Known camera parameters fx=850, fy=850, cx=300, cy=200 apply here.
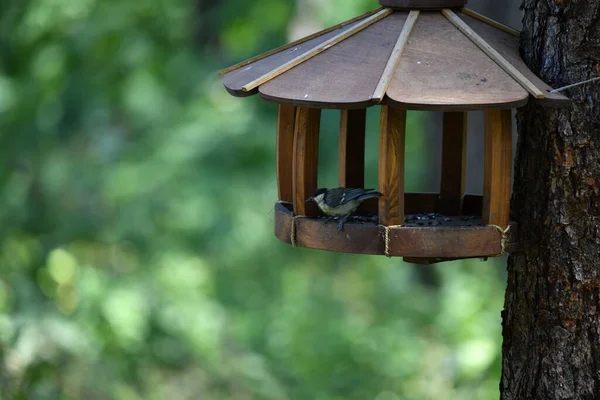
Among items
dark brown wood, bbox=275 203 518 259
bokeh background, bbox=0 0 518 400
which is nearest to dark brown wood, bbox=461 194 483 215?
dark brown wood, bbox=275 203 518 259

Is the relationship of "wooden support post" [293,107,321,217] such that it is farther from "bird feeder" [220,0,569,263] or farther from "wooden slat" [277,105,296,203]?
"wooden slat" [277,105,296,203]

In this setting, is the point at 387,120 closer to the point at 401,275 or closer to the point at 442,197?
the point at 442,197

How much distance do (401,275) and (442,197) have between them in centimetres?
450

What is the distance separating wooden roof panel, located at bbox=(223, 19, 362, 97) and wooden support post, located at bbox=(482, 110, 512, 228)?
1.73ft

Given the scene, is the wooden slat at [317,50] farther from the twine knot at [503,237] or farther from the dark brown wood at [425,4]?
the twine knot at [503,237]

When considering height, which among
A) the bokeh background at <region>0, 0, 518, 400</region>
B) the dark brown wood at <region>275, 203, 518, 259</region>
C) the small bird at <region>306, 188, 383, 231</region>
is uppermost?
the small bird at <region>306, 188, 383, 231</region>

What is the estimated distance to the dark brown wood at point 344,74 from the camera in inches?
84.6

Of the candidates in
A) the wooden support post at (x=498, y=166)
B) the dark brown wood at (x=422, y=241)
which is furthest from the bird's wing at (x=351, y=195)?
the wooden support post at (x=498, y=166)

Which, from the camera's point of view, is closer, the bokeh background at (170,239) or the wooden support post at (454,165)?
the wooden support post at (454,165)

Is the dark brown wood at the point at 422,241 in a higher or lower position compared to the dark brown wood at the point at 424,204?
higher

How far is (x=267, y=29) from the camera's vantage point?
7184mm

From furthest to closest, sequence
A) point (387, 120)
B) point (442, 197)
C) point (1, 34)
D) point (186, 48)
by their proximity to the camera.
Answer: point (186, 48) → point (1, 34) → point (442, 197) → point (387, 120)

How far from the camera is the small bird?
254cm

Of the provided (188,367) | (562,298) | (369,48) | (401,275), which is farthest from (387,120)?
(401,275)
